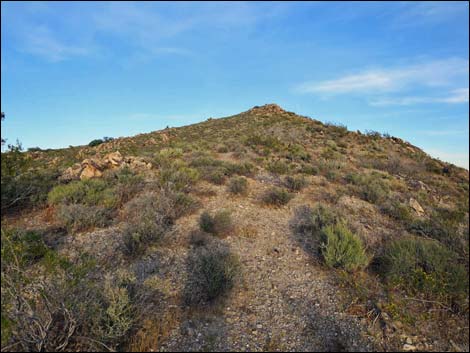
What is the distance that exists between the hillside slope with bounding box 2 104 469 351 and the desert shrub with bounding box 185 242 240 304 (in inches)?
0.9

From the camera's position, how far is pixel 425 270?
4930 millimetres

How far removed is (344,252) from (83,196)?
6.91m

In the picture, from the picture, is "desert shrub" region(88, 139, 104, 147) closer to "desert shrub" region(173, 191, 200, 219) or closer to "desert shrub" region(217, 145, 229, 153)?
"desert shrub" region(217, 145, 229, 153)

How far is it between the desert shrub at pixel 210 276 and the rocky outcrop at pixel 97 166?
636 centimetres

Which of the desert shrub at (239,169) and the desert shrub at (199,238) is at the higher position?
the desert shrub at (239,169)

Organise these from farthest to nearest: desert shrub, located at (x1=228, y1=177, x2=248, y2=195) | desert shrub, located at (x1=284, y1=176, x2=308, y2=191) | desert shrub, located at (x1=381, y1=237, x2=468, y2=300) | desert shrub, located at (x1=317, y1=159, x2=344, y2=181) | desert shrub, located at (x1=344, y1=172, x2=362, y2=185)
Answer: desert shrub, located at (x1=317, y1=159, x2=344, y2=181) < desert shrub, located at (x1=344, y1=172, x2=362, y2=185) < desert shrub, located at (x1=284, y1=176, x2=308, y2=191) < desert shrub, located at (x1=228, y1=177, x2=248, y2=195) < desert shrub, located at (x1=381, y1=237, x2=468, y2=300)

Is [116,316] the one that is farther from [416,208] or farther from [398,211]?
[416,208]

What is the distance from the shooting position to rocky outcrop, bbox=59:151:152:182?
31.3 ft

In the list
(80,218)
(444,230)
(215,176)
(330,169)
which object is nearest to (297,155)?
(330,169)

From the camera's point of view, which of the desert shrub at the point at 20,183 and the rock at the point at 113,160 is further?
the rock at the point at 113,160

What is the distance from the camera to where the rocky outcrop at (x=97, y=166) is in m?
9.54

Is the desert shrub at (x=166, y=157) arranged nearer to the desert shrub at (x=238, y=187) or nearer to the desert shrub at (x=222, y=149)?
the desert shrub at (x=222, y=149)

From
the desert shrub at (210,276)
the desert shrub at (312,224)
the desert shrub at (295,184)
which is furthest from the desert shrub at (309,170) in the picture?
the desert shrub at (210,276)

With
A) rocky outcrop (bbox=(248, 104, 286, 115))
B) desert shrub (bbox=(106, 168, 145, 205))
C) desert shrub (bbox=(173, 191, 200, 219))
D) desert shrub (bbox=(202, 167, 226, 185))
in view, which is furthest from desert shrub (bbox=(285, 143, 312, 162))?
rocky outcrop (bbox=(248, 104, 286, 115))
